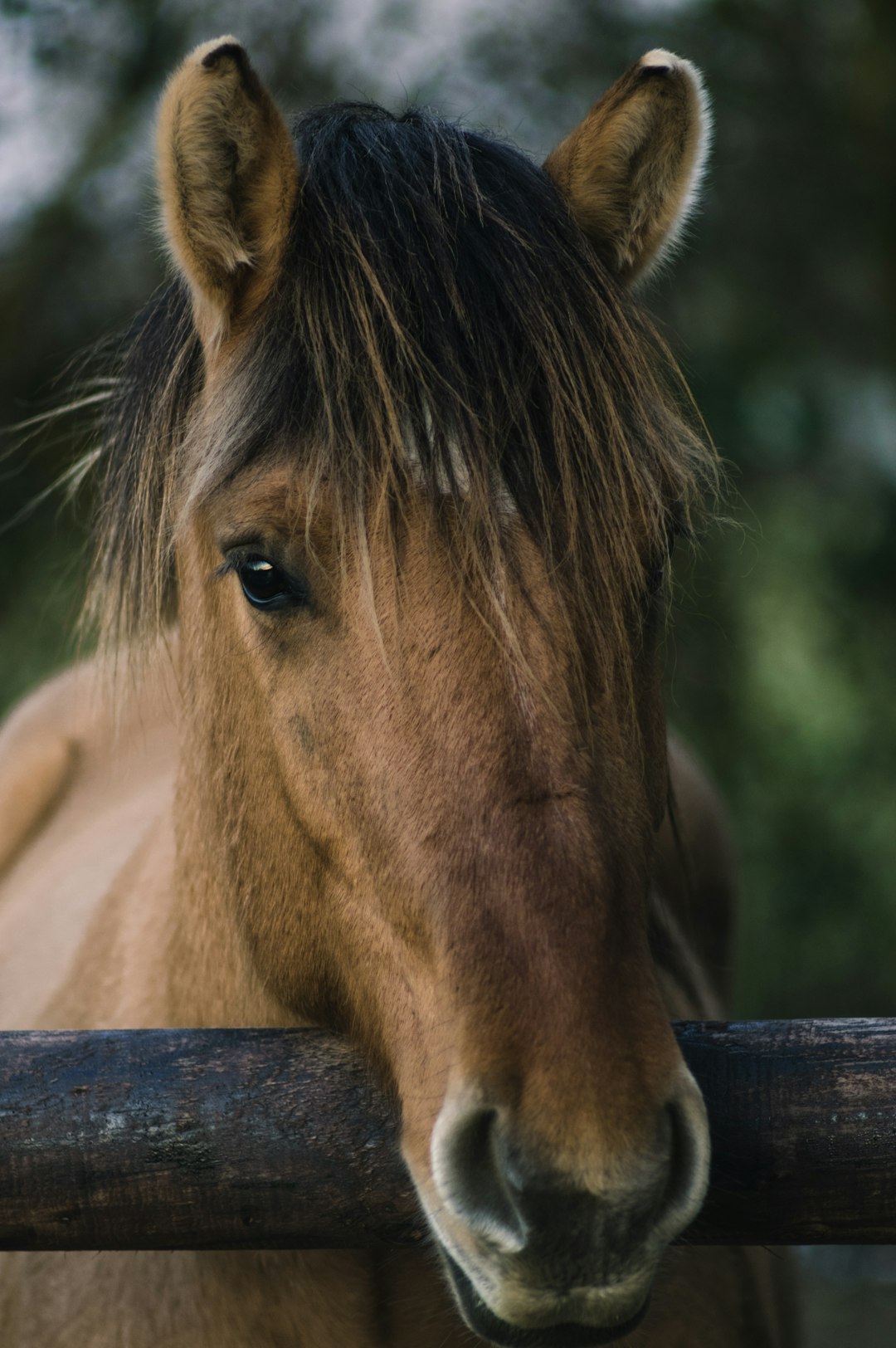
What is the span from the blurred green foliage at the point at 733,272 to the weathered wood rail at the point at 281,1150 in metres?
3.90

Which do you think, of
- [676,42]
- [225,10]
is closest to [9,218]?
[225,10]

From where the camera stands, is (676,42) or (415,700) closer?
(415,700)

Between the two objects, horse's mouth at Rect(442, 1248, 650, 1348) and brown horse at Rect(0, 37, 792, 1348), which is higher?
brown horse at Rect(0, 37, 792, 1348)

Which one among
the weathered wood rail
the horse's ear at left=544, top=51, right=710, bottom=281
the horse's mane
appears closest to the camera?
the weathered wood rail

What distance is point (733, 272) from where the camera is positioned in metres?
6.35

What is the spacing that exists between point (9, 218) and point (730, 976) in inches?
197

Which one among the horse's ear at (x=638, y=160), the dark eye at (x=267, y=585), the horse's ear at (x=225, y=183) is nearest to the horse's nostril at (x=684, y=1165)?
the dark eye at (x=267, y=585)

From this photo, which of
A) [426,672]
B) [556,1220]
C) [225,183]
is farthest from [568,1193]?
[225,183]

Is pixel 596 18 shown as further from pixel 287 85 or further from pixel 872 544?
pixel 872 544

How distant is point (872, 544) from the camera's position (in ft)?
20.6

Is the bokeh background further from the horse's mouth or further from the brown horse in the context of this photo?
the horse's mouth

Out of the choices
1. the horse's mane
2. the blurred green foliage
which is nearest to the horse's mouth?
the horse's mane

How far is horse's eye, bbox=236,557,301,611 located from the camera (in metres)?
1.70

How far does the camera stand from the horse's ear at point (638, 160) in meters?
1.92
